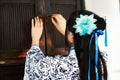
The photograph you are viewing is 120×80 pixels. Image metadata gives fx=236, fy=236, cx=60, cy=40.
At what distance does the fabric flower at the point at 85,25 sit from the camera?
3.91ft

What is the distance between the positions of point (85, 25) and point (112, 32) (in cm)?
92

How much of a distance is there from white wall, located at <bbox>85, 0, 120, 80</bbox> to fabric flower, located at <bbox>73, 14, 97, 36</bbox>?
83 cm

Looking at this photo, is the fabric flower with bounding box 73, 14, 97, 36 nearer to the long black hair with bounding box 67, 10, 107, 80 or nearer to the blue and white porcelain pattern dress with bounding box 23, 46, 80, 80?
the long black hair with bounding box 67, 10, 107, 80

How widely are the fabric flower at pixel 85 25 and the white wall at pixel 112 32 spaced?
833mm

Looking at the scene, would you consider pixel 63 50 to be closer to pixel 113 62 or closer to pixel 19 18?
pixel 19 18

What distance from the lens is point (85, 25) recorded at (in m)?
1.21

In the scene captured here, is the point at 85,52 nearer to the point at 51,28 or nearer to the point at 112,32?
the point at 51,28

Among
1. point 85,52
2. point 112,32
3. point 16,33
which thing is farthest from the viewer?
point 112,32

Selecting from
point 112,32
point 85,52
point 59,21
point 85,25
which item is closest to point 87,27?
point 85,25

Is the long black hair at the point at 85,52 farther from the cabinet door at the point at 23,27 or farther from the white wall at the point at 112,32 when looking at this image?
the white wall at the point at 112,32

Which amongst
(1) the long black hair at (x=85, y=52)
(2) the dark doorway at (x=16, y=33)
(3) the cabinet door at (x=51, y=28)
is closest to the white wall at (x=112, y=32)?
(3) the cabinet door at (x=51, y=28)

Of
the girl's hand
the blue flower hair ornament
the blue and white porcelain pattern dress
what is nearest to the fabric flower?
the blue flower hair ornament

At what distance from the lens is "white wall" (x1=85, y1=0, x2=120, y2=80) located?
2026 mm

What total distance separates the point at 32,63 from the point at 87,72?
0.97 ft
